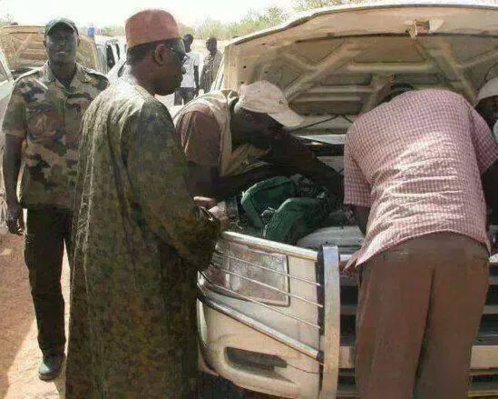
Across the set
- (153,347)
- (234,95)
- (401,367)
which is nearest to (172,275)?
(153,347)

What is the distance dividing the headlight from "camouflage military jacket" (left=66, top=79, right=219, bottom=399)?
0.09 metres

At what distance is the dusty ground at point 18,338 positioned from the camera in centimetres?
322

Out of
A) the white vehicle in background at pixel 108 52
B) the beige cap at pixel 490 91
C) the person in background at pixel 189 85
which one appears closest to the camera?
the beige cap at pixel 490 91

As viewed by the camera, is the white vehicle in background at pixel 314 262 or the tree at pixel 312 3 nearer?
the white vehicle in background at pixel 314 262

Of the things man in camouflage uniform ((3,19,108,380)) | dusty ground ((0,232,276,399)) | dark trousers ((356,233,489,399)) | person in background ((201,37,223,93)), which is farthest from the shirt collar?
person in background ((201,37,223,93))

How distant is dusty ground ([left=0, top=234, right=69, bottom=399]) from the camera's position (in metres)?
3.22

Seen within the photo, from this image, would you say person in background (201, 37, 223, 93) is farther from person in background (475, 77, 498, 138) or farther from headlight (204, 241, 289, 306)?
headlight (204, 241, 289, 306)

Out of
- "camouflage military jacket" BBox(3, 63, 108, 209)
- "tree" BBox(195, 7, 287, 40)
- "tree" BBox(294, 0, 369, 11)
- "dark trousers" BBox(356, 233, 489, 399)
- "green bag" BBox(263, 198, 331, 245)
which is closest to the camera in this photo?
"dark trousers" BBox(356, 233, 489, 399)

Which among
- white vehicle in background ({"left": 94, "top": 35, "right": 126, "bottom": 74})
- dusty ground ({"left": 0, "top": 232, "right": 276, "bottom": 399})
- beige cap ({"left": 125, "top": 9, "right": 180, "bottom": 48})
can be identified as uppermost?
white vehicle in background ({"left": 94, "top": 35, "right": 126, "bottom": 74})

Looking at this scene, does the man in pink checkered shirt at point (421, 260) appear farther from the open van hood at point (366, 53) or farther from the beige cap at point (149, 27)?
the beige cap at point (149, 27)

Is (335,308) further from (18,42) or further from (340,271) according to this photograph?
(18,42)

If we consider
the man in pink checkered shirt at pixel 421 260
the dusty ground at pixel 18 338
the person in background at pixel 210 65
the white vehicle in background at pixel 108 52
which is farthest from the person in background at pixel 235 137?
the white vehicle in background at pixel 108 52

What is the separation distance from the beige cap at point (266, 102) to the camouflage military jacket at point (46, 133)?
0.90 m

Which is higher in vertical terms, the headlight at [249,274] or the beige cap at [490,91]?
the beige cap at [490,91]
